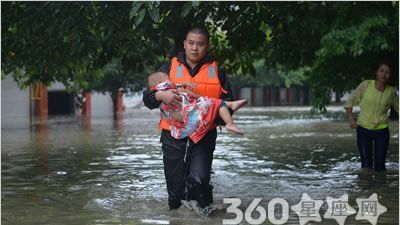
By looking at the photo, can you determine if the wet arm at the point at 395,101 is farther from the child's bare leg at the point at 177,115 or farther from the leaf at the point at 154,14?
the child's bare leg at the point at 177,115

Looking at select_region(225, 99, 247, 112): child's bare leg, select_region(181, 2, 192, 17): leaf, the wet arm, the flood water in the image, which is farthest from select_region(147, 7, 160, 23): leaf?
the wet arm

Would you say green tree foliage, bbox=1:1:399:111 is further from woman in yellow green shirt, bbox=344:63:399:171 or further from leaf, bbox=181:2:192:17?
woman in yellow green shirt, bbox=344:63:399:171

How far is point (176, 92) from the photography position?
24.6 ft

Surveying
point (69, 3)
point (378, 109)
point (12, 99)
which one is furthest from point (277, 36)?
point (12, 99)

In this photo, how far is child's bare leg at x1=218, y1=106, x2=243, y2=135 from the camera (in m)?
7.29

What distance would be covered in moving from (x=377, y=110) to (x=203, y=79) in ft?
16.0

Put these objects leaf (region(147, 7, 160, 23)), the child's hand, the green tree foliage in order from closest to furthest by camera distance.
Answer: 1. the child's hand
2. leaf (region(147, 7, 160, 23))
3. the green tree foliage

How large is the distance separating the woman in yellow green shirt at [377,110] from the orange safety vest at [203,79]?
4724 mm

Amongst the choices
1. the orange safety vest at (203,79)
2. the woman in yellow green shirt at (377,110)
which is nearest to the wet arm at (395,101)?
the woman in yellow green shirt at (377,110)

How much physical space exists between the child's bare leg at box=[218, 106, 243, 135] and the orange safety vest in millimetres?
262

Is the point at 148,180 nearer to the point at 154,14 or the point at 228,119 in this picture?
the point at 154,14

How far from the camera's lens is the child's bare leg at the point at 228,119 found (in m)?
7.29

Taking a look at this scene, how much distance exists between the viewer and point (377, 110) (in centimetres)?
1188

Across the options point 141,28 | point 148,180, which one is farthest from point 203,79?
point 148,180
